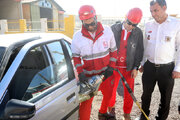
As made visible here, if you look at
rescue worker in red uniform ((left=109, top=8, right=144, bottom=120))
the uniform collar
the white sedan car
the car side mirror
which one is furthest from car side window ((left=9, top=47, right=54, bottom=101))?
rescue worker in red uniform ((left=109, top=8, right=144, bottom=120))

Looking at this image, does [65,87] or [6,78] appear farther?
[65,87]

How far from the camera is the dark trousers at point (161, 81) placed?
2.37 m

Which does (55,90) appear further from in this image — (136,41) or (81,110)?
(136,41)

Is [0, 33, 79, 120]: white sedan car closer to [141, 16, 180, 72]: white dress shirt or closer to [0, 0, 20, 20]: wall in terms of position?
[141, 16, 180, 72]: white dress shirt

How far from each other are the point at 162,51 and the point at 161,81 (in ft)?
1.49

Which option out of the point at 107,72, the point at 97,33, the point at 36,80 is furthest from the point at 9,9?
the point at 36,80

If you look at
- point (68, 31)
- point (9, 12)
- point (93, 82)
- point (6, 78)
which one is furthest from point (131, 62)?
point (9, 12)

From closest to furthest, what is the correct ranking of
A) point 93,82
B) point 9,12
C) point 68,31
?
point 93,82
point 68,31
point 9,12

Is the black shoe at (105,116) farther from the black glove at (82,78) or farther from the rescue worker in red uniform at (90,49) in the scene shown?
the black glove at (82,78)

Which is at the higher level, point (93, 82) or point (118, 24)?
point (118, 24)

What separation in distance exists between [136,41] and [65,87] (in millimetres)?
1369

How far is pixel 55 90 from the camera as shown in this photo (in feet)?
5.96

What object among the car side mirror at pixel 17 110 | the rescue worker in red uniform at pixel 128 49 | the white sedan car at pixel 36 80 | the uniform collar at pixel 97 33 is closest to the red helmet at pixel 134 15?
the rescue worker in red uniform at pixel 128 49

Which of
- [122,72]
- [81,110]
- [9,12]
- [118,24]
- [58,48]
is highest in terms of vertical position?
[9,12]
